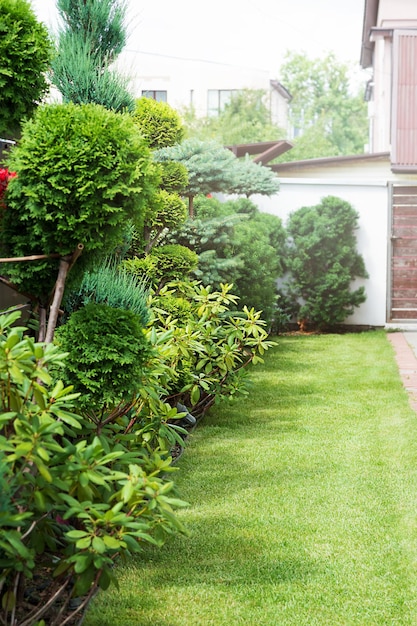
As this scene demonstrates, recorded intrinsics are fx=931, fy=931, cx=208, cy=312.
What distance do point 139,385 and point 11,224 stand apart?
803mm

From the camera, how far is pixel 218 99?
37156 mm

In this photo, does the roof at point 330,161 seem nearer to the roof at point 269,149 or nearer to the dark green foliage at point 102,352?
the roof at point 269,149

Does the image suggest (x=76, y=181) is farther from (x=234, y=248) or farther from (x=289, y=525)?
(x=234, y=248)

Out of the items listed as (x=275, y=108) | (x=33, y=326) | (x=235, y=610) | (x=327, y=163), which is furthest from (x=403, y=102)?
(x=275, y=108)

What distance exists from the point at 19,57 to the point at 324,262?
9417mm

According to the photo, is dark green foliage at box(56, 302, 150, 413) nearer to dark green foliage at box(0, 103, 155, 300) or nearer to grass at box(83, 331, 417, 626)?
dark green foliage at box(0, 103, 155, 300)

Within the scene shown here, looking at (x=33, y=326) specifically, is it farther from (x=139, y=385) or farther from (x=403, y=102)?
(x=403, y=102)

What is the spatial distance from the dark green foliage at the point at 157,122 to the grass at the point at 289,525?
7.33ft

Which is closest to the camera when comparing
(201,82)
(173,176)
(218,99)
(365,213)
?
(173,176)

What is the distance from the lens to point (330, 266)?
42.1 ft

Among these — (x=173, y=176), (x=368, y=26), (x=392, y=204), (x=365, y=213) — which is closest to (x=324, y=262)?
(x=365, y=213)

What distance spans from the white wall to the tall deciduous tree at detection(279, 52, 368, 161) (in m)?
34.7

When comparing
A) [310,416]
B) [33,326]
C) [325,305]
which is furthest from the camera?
[325,305]

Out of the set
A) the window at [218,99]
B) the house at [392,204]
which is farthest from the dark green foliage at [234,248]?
the window at [218,99]
